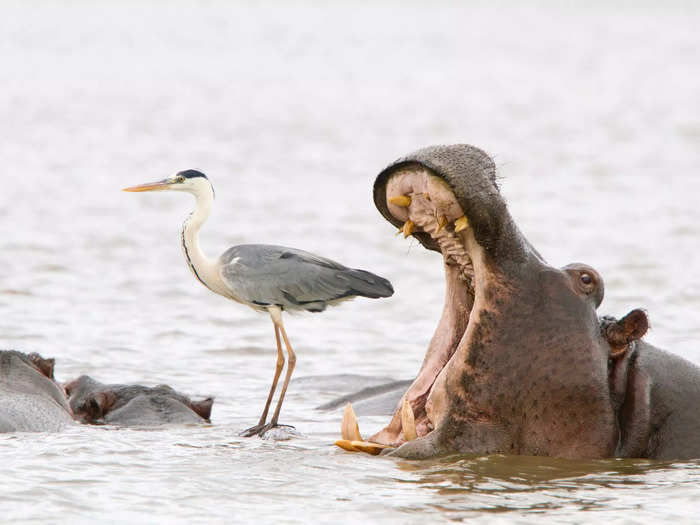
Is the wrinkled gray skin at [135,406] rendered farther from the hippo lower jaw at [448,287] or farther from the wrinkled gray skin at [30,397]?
the hippo lower jaw at [448,287]

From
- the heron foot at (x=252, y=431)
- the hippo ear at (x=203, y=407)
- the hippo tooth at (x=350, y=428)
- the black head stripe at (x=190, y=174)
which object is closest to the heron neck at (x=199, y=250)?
the black head stripe at (x=190, y=174)

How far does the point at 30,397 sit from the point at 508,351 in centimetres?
248

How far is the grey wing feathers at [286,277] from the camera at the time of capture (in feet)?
23.8

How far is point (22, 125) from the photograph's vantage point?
2270 cm

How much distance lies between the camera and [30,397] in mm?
6262

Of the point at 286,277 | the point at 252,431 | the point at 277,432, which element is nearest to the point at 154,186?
the point at 286,277

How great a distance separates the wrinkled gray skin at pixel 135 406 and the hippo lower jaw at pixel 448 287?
1.67 metres

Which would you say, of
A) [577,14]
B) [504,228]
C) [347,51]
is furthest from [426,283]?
[577,14]

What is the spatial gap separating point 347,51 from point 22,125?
57.9 ft

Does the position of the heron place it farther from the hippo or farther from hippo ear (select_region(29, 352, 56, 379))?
the hippo

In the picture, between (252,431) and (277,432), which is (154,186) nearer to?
(252,431)

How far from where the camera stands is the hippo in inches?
186

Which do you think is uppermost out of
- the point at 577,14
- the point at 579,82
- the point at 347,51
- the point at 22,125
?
the point at 577,14

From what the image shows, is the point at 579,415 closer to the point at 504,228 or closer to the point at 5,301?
the point at 504,228
